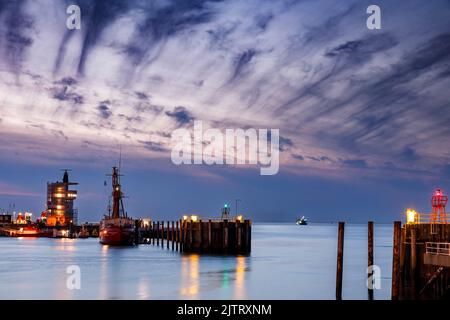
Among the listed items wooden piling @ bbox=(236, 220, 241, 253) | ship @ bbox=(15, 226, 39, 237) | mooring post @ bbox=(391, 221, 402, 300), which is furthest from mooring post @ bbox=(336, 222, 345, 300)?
ship @ bbox=(15, 226, 39, 237)

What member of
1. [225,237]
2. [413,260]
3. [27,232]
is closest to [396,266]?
[413,260]

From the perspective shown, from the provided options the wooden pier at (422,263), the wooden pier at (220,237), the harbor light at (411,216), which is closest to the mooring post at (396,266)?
the wooden pier at (422,263)

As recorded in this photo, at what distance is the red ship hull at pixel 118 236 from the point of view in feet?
286

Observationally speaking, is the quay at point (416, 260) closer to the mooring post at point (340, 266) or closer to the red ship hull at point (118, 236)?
the mooring post at point (340, 266)

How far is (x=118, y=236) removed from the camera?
87000 mm

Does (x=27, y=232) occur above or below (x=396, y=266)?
below

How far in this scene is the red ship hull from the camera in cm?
8725

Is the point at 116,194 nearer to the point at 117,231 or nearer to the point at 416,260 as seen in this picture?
the point at 117,231

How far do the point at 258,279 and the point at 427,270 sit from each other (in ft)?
61.7

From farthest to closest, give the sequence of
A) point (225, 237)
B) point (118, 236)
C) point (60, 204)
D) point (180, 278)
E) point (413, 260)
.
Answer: point (60, 204)
point (118, 236)
point (225, 237)
point (180, 278)
point (413, 260)

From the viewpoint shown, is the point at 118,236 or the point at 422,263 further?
the point at 118,236
